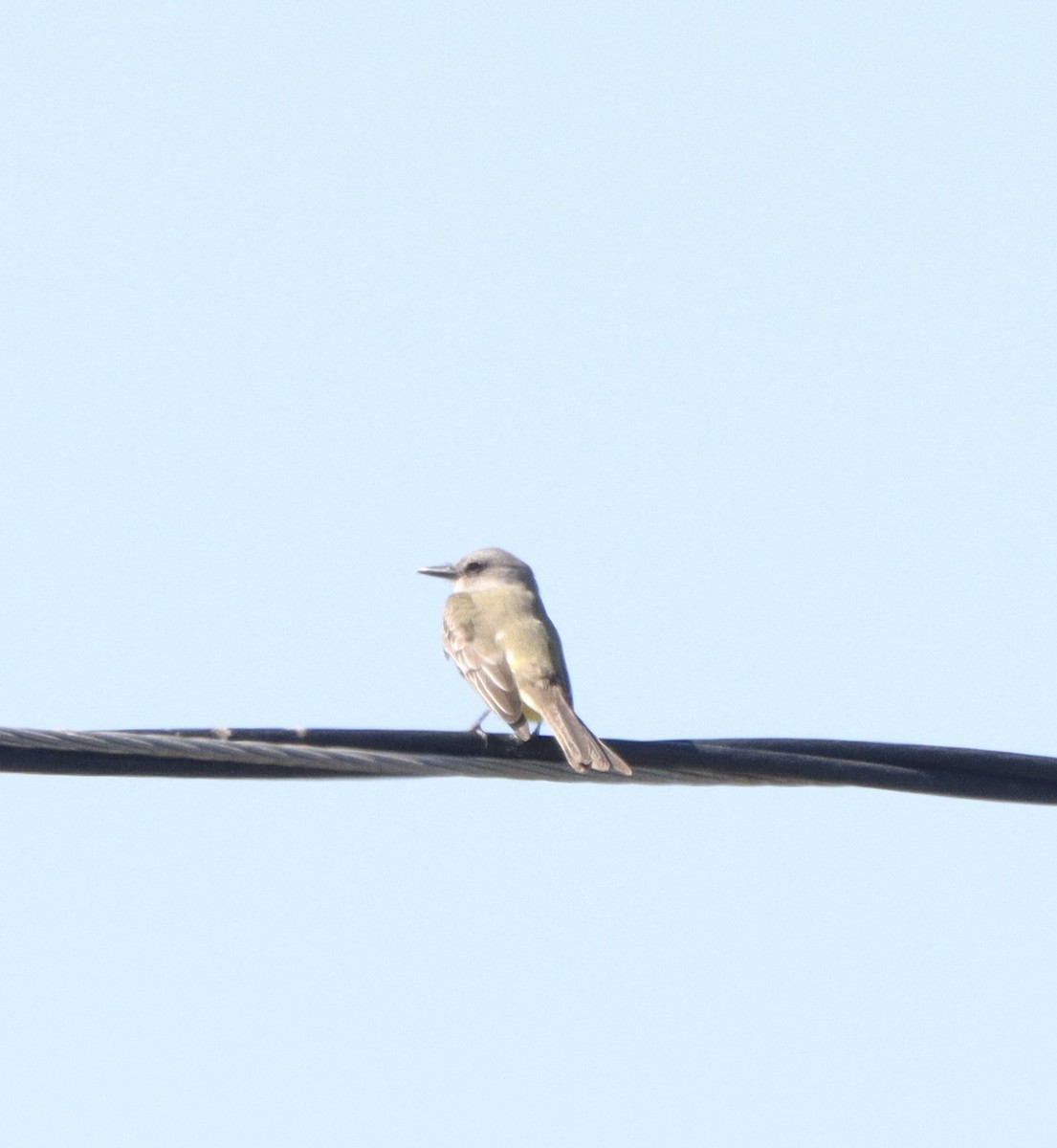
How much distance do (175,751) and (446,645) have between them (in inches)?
199

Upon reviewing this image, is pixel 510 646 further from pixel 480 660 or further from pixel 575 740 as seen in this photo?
pixel 575 740

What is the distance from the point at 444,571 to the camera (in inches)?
473

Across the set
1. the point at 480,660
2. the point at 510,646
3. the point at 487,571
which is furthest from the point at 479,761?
the point at 487,571

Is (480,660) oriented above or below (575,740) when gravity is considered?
above

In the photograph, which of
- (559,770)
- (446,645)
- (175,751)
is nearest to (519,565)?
(446,645)

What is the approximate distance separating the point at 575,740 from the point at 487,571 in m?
3.70

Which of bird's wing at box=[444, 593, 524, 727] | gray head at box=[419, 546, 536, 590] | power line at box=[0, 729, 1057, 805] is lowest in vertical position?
power line at box=[0, 729, 1057, 805]

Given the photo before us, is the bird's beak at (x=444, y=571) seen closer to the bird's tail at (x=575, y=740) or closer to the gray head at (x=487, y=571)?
the gray head at (x=487, y=571)

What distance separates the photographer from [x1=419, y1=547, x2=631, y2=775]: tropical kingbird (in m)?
8.99

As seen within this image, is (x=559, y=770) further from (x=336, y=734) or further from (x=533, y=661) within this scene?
(x=533, y=661)

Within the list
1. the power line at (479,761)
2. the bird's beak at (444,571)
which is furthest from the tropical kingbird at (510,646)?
the power line at (479,761)

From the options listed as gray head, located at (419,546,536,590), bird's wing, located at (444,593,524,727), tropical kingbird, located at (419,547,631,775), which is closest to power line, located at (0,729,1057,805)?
tropical kingbird, located at (419,547,631,775)

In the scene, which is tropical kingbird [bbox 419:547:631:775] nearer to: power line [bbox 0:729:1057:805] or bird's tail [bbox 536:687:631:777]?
bird's tail [bbox 536:687:631:777]

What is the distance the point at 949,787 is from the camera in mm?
6016
